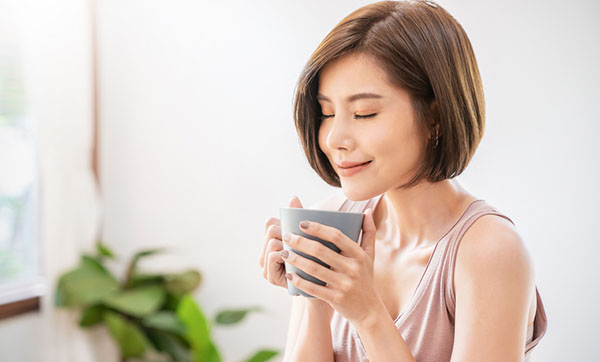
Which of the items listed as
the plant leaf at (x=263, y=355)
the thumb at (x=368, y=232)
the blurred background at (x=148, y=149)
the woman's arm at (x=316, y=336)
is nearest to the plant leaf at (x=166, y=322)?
the blurred background at (x=148, y=149)

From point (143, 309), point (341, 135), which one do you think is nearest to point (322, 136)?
point (341, 135)

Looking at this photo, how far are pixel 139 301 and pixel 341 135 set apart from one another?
1.57m

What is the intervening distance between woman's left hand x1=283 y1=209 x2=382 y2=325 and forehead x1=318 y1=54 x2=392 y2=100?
26 cm

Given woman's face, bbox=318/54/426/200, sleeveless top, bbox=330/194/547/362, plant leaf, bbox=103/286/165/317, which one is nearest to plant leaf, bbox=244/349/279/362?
plant leaf, bbox=103/286/165/317

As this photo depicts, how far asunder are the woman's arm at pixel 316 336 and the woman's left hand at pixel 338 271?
0.22 meters

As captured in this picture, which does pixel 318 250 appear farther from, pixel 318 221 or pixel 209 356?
pixel 209 356

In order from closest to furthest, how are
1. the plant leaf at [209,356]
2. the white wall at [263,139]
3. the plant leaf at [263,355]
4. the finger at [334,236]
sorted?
the finger at [334,236], the white wall at [263,139], the plant leaf at [263,355], the plant leaf at [209,356]

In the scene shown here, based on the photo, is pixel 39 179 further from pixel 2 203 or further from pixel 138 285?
pixel 138 285

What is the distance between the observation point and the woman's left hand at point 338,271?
0.81 meters

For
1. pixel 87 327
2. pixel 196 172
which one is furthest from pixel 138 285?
pixel 196 172

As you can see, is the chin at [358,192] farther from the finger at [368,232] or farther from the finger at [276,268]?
the finger at [276,268]

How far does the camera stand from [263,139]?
2.14 m

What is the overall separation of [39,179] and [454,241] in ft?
6.32

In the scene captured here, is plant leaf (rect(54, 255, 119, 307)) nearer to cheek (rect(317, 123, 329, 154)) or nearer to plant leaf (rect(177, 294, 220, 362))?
plant leaf (rect(177, 294, 220, 362))
